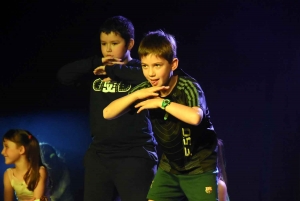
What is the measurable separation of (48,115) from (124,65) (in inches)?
47.0

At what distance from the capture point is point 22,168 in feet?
12.0

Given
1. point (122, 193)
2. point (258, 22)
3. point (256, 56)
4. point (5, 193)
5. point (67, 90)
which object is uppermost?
point (258, 22)

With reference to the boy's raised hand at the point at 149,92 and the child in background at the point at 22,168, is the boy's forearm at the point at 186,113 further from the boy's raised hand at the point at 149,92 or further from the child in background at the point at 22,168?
the child in background at the point at 22,168

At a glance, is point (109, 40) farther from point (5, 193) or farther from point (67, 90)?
point (5, 193)

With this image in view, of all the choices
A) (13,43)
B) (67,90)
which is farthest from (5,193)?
(13,43)

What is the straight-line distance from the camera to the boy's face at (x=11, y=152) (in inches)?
143

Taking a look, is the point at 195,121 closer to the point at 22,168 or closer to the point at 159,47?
the point at 159,47

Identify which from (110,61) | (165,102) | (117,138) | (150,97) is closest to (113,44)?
(110,61)

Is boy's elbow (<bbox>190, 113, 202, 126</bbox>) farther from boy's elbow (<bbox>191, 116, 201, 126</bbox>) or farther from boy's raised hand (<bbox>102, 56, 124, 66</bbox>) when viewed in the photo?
boy's raised hand (<bbox>102, 56, 124, 66</bbox>)

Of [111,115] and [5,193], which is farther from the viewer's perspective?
[5,193]

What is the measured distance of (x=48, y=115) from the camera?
386 centimetres

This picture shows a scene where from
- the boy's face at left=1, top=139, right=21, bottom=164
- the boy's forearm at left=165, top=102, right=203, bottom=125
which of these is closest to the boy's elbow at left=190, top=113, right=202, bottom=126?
the boy's forearm at left=165, top=102, right=203, bottom=125

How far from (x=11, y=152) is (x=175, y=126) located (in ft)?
5.33

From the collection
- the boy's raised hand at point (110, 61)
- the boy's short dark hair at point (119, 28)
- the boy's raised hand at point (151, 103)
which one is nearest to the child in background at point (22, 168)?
the boy's raised hand at point (110, 61)
